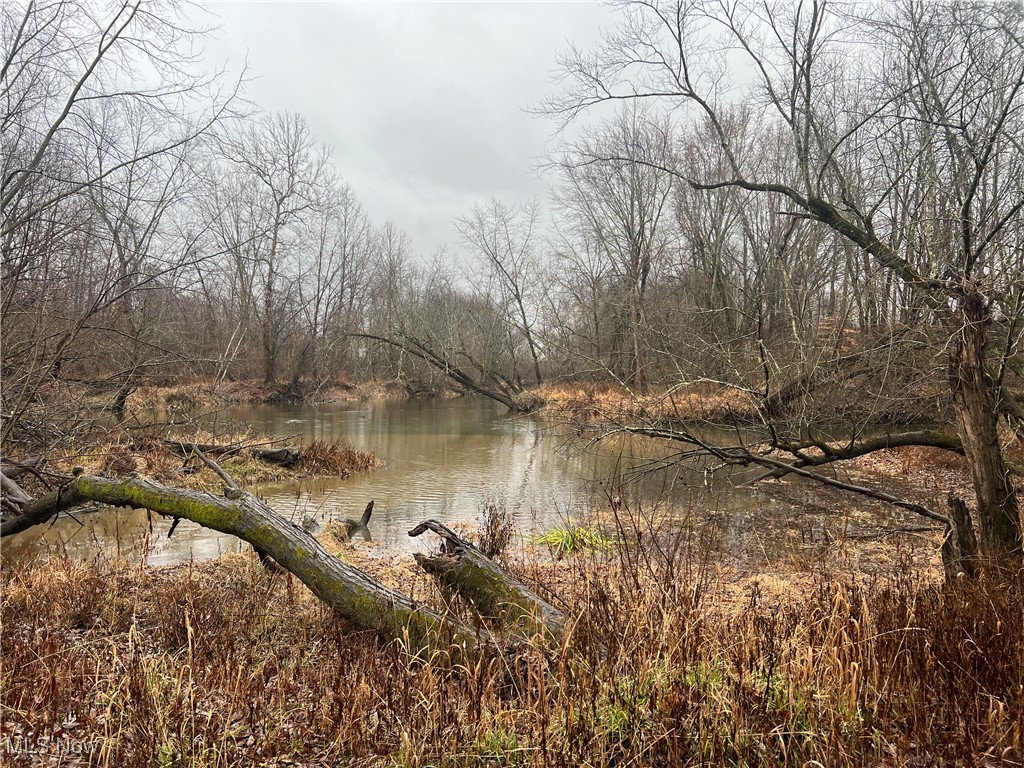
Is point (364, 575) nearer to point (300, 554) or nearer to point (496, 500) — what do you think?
point (300, 554)

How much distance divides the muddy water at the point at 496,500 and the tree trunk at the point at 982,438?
1.18 metres

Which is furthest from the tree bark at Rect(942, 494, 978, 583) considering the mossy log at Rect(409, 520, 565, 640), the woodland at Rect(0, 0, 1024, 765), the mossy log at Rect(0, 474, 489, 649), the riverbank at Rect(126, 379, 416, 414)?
the riverbank at Rect(126, 379, 416, 414)

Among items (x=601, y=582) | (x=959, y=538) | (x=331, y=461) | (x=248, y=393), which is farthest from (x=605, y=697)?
(x=248, y=393)

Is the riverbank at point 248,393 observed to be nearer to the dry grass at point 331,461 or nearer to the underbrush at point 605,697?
the dry grass at point 331,461

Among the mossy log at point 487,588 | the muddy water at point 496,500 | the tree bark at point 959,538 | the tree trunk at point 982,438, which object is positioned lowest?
the muddy water at point 496,500

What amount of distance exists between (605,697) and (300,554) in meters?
2.58

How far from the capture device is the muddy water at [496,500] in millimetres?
7762

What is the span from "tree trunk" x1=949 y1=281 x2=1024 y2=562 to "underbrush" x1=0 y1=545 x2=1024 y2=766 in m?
1.96

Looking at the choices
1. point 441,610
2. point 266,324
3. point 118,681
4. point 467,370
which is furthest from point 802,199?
point 467,370

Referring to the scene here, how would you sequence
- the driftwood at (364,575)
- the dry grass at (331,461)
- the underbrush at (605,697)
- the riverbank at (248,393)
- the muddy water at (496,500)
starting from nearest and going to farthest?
the underbrush at (605,697) < the driftwood at (364,575) < the muddy water at (496,500) < the dry grass at (331,461) < the riverbank at (248,393)

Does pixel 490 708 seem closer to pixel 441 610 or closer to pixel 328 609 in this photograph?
pixel 441 610

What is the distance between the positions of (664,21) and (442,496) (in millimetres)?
8835

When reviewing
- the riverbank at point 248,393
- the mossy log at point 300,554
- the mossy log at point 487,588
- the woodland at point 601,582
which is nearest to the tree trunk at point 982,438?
the woodland at point 601,582

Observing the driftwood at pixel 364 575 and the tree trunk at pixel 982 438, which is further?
the tree trunk at pixel 982 438
